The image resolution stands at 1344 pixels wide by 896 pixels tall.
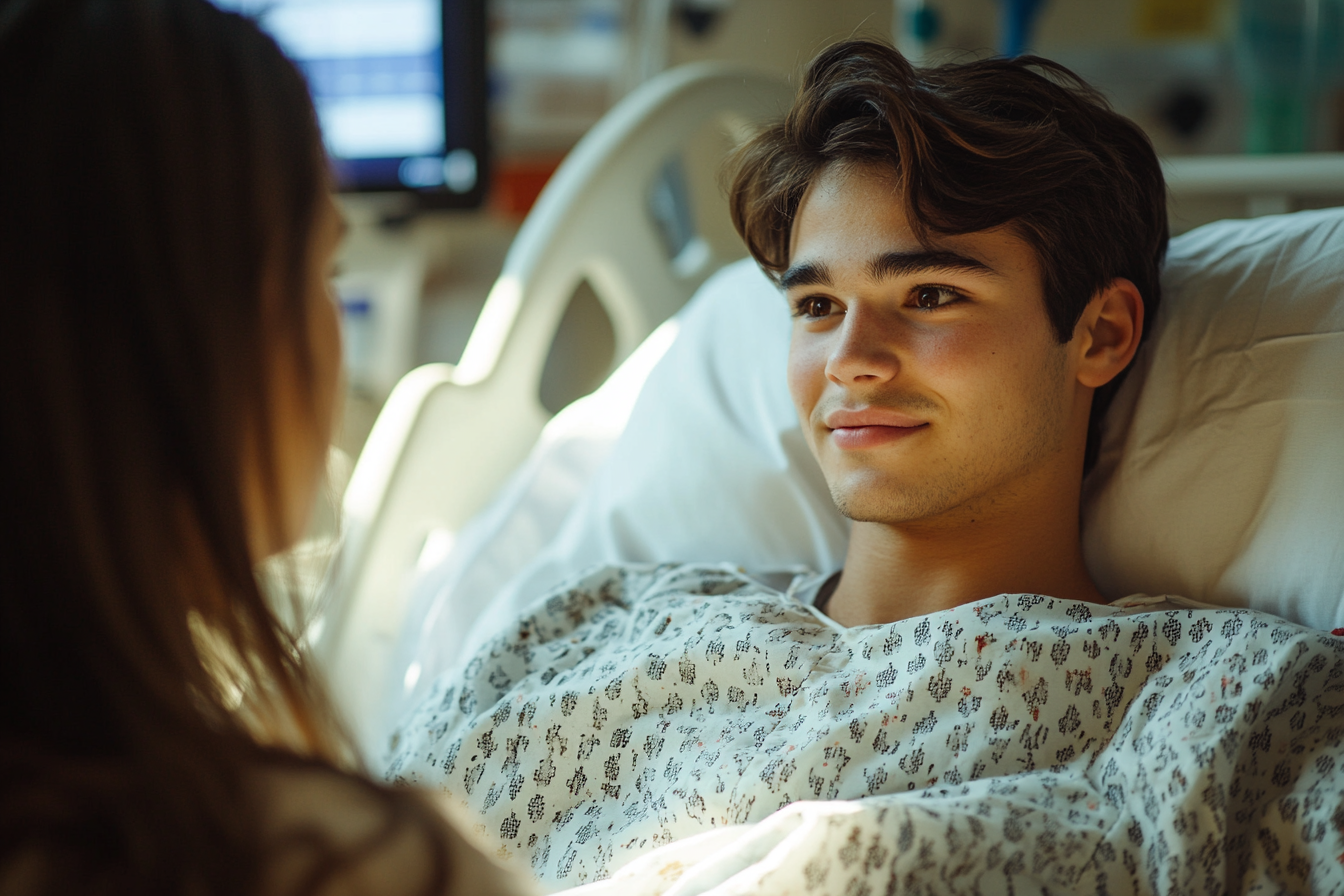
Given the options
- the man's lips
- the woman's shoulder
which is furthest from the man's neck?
the woman's shoulder

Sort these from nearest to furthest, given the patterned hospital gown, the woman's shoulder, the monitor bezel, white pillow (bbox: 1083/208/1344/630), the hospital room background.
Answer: the woman's shoulder
the patterned hospital gown
white pillow (bbox: 1083/208/1344/630)
the hospital room background
the monitor bezel

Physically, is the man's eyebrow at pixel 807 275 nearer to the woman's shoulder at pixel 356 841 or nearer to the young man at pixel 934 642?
the young man at pixel 934 642

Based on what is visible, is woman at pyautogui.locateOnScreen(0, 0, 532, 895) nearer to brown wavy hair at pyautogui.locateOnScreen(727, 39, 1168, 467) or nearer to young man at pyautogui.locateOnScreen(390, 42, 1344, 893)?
young man at pyautogui.locateOnScreen(390, 42, 1344, 893)

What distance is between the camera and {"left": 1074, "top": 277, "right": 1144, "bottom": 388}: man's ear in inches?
45.4

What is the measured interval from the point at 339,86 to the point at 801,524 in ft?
4.56

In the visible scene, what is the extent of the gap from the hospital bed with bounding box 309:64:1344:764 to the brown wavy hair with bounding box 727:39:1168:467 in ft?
0.41

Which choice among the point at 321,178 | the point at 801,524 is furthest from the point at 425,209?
the point at 321,178

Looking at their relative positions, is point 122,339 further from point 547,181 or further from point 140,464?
point 547,181

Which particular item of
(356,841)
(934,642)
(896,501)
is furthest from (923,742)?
(356,841)

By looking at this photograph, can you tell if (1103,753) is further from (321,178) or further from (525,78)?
(525,78)

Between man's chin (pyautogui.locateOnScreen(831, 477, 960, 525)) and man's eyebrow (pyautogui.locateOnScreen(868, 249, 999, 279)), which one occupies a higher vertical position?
man's eyebrow (pyautogui.locateOnScreen(868, 249, 999, 279))

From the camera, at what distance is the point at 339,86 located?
2201mm

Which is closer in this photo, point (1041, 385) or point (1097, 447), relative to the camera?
point (1041, 385)

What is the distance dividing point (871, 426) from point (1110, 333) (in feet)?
0.92
